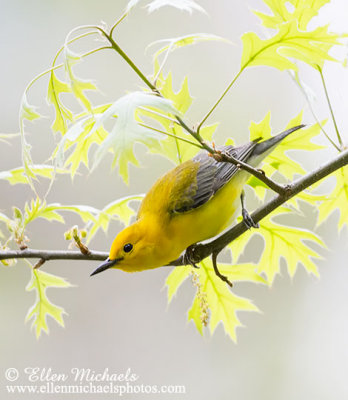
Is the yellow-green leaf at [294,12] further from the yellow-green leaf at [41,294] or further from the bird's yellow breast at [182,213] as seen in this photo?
the yellow-green leaf at [41,294]

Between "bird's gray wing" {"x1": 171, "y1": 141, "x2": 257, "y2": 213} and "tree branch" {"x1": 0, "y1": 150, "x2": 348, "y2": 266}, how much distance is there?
0.10 metres

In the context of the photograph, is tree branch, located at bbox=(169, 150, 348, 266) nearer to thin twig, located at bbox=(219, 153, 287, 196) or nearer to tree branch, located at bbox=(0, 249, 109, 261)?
thin twig, located at bbox=(219, 153, 287, 196)

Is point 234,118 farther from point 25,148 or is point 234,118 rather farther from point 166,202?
point 25,148

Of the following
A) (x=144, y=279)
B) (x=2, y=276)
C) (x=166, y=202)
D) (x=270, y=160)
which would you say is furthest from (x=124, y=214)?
(x=2, y=276)

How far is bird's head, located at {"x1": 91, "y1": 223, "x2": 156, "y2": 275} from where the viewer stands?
31.7 inches

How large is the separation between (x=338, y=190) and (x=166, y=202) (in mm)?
284

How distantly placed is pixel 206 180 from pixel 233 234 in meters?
0.21

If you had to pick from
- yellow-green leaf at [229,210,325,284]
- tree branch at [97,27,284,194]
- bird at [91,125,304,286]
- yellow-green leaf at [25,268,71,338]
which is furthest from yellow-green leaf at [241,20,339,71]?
yellow-green leaf at [25,268,71,338]

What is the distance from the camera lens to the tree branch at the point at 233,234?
730mm

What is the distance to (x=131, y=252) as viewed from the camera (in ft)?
2.68

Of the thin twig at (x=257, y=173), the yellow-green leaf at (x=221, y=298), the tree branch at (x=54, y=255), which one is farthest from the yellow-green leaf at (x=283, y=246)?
the tree branch at (x=54, y=255)

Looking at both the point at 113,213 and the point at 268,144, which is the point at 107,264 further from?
the point at 268,144

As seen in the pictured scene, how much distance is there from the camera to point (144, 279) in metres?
2.21

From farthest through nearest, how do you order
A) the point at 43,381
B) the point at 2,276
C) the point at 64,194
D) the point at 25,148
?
the point at 2,276 < the point at 64,194 < the point at 43,381 < the point at 25,148
